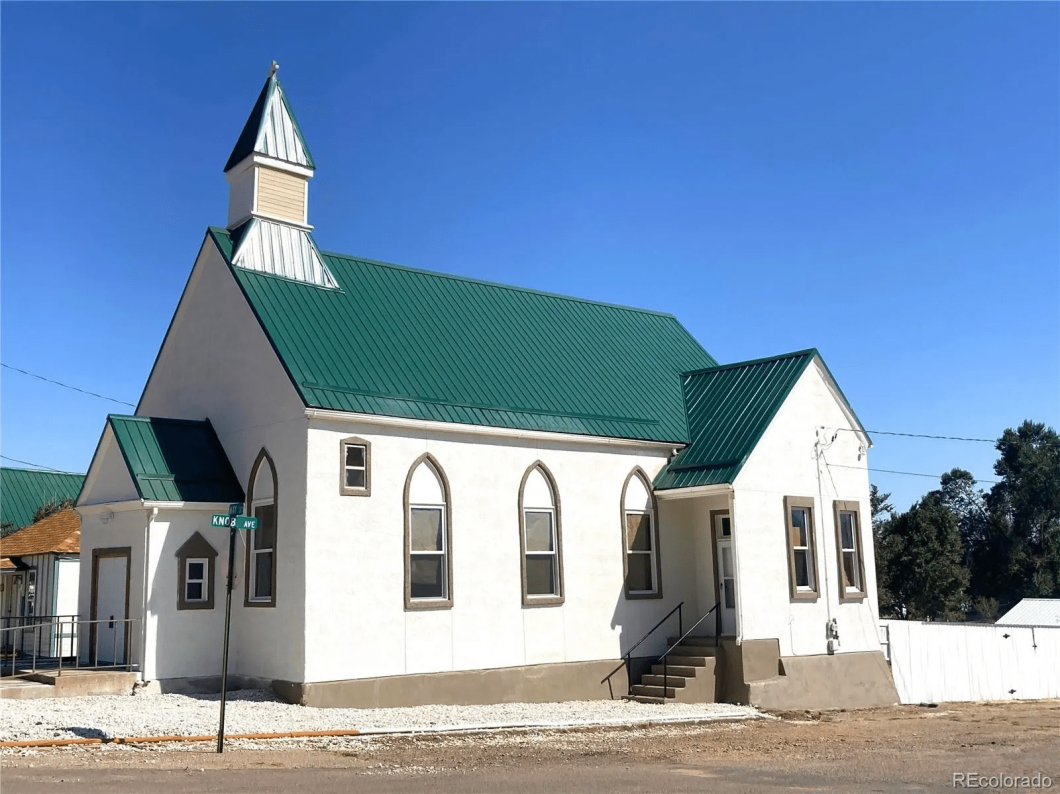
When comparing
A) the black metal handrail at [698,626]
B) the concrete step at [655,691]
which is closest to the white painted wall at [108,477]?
the concrete step at [655,691]

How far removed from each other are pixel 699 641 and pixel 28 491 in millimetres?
28678

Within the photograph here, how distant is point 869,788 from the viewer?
12094 mm

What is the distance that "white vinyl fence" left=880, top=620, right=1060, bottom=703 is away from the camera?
26531 millimetres

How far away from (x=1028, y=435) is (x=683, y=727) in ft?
257

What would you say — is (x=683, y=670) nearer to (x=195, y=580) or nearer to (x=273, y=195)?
(x=195, y=580)

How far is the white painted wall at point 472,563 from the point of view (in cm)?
1852

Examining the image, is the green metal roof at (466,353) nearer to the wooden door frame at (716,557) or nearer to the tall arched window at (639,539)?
the tall arched window at (639,539)

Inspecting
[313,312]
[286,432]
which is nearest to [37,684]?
[286,432]

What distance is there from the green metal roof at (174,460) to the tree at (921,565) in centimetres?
4696

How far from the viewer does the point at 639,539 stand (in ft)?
76.0

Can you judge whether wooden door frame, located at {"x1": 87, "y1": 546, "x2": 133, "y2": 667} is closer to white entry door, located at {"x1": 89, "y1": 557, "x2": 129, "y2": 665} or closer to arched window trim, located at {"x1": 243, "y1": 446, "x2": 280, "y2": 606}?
white entry door, located at {"x1": 89, "y1": 557, "x2": 129, "y2": 665}

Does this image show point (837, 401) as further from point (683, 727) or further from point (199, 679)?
point (199, 679)

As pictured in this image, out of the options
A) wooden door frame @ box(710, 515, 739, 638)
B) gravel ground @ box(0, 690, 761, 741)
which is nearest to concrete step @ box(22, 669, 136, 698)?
gravel ground @ box(0, 690, 761, 741)

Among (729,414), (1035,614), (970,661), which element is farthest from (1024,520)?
(729,414)
